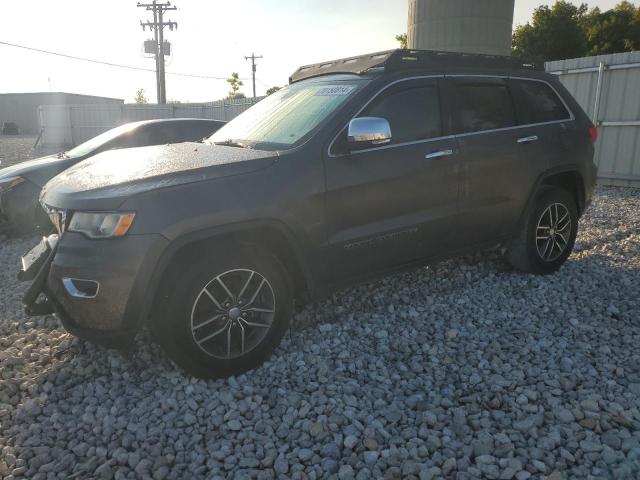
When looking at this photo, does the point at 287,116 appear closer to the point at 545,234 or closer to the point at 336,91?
the point at 336,91

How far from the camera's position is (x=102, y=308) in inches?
108

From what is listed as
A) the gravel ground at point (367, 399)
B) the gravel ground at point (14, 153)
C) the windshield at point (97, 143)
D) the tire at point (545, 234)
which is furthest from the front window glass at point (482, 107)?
the gravel ground at point (14, 153)

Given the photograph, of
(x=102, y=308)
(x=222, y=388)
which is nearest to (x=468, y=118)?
(x=222, y=388)

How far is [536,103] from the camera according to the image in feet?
14.9

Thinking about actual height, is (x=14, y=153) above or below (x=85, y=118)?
below

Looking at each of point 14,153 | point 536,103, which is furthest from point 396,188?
point 14,153

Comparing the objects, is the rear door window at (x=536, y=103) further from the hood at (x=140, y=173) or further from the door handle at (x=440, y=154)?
the hood at (x=140, y=173)

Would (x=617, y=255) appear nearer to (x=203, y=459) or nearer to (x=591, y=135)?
(x=591, y=135)

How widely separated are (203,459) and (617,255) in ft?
15.8

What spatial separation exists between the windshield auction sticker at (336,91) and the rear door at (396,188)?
0.20 meters

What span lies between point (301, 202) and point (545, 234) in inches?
106

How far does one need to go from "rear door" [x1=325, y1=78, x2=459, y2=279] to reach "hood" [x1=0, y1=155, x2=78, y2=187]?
15.4 feet

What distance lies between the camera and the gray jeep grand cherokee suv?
2.76 m

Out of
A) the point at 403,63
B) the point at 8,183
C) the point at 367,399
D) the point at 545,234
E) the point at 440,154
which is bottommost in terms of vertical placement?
the point at 367,399
